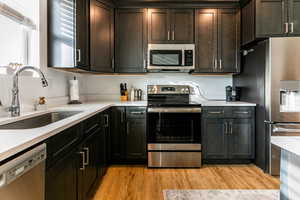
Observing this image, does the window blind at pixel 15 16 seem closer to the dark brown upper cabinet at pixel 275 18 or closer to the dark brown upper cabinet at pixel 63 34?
the dark brown upper cabinet at pixel 63 34

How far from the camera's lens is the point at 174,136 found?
10.7 feet

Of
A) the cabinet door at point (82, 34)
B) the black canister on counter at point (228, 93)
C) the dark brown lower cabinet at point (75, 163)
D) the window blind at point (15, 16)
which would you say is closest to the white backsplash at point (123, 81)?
the black canister on counter at point (228, 93)

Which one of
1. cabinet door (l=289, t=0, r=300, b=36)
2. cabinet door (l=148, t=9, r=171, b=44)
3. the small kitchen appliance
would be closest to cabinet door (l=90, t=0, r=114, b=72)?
cabinet door (l=148, t=9, r=171, b=44)

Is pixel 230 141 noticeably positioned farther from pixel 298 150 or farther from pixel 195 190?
pixel 298 150

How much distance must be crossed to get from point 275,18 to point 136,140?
2.44 meters

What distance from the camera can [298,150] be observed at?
3.16 feet

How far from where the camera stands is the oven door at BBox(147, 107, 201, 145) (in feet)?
10.6

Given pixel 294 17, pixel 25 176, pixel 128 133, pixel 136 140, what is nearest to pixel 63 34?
pixel 128 133

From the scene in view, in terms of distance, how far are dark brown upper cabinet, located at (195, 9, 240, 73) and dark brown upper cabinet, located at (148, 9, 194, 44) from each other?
156 mm

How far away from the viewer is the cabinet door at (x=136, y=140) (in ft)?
10.8

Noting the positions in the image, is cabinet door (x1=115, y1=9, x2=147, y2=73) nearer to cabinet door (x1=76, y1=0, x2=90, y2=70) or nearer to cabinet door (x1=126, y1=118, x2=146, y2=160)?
cabinet door (x1=76, y1=0, x2=90, y2=70)

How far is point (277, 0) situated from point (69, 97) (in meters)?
3.02

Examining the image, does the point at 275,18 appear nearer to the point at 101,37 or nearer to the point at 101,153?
the point at 101,37

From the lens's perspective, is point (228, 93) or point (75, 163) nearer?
point (75, 163)
